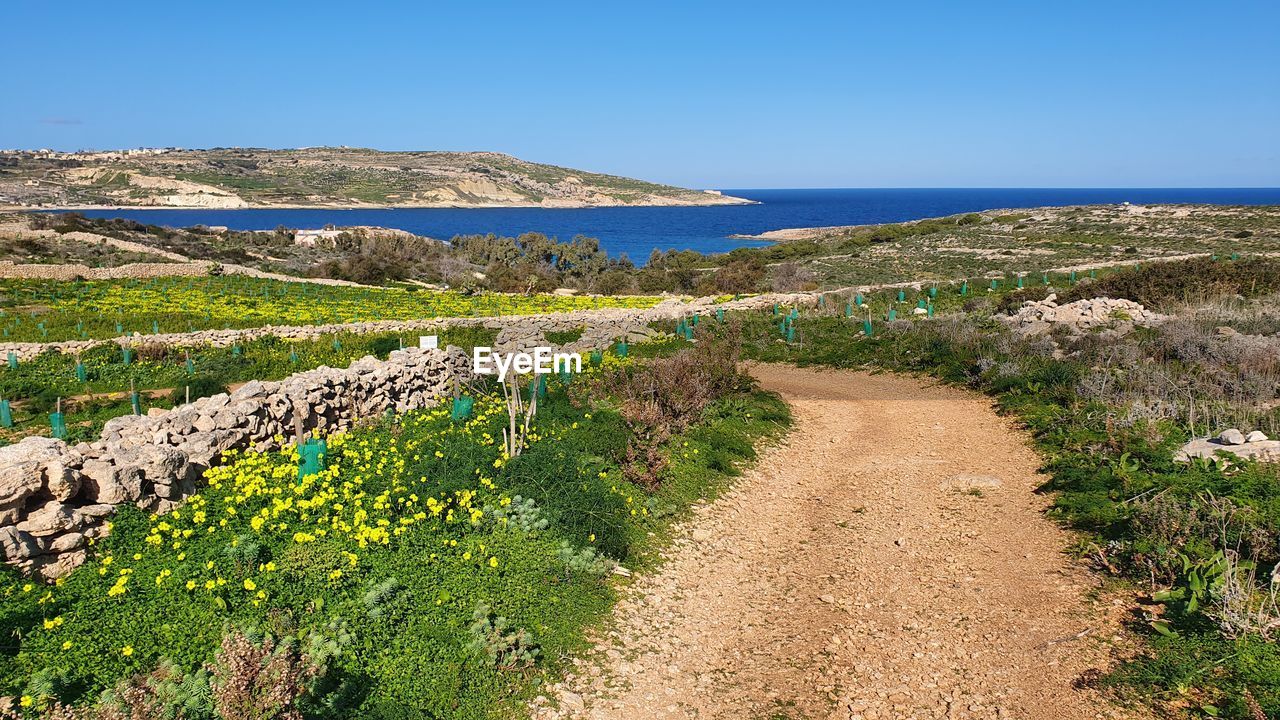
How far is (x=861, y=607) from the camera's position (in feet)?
24.6

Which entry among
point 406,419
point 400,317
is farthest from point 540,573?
point 400,317

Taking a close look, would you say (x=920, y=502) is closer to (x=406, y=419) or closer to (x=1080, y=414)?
(x=1080, y=414)

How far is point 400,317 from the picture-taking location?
26562 mm

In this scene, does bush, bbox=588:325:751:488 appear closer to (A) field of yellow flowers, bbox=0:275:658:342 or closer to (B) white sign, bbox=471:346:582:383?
(B) white sign, bbox=471:346:582:383

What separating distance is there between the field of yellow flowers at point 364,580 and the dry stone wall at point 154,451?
0.25 m

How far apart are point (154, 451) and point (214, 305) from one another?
900 inches

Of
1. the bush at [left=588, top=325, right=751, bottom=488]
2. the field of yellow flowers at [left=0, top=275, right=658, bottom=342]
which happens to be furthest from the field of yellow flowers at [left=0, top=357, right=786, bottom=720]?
the field of yellow flowers at [left=0, top=275, right=658, bottom=342]

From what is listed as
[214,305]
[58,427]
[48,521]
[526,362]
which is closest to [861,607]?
[526,362]

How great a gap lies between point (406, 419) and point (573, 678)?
228 inches

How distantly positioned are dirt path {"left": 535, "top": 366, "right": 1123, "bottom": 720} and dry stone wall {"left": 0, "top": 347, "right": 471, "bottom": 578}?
14.1ft

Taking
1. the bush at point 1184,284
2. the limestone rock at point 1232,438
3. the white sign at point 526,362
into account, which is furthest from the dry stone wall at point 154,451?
the bush at point 1184,284

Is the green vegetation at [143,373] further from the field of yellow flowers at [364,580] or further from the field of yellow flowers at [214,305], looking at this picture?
the field of yellow flowers at [364,580]

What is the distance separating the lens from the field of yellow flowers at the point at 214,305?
22594 mm

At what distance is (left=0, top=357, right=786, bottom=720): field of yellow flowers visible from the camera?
5309 millimetres
